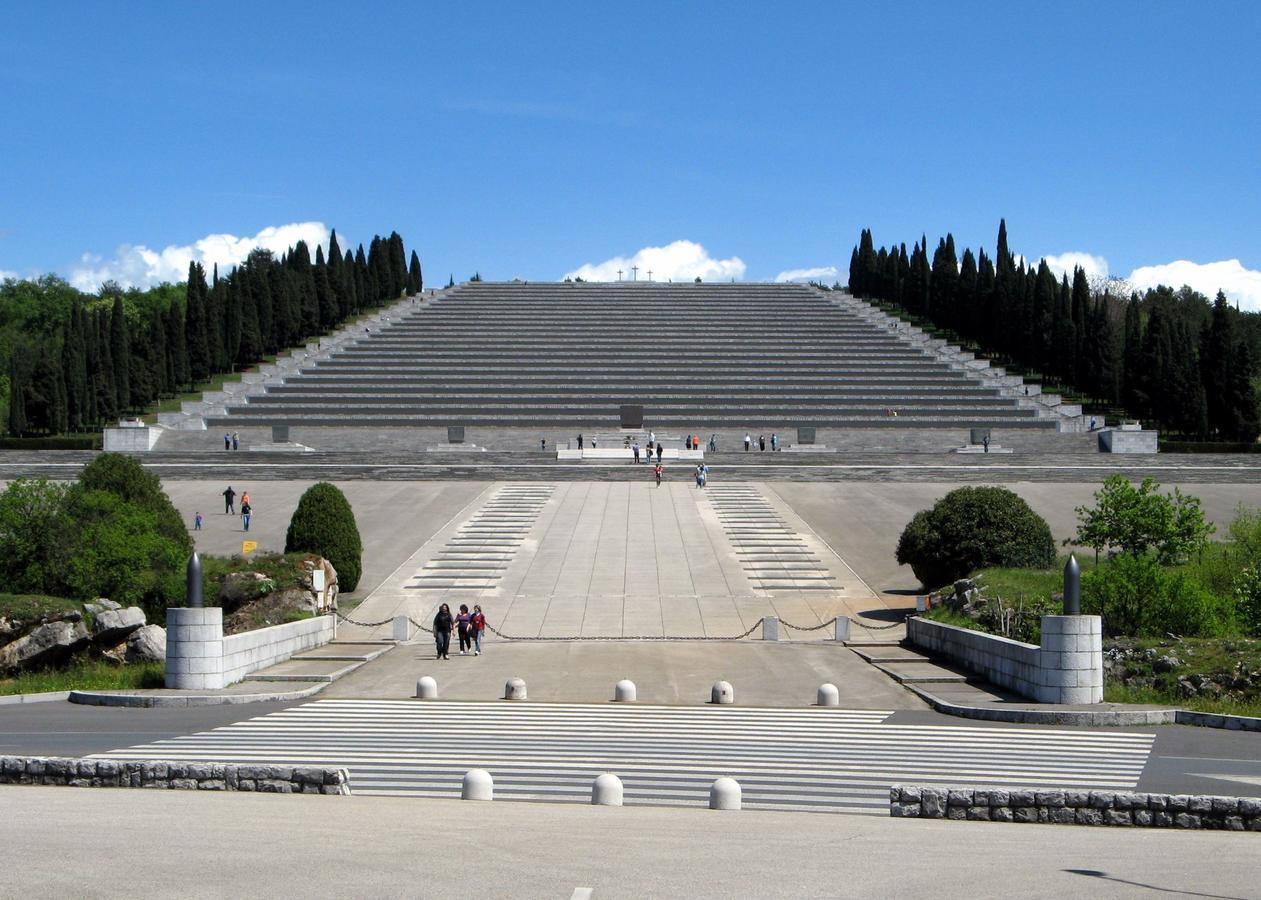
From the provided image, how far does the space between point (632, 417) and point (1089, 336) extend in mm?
27473

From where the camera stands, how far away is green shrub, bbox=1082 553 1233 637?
18594mm

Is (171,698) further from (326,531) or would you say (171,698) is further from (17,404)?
(17,404)

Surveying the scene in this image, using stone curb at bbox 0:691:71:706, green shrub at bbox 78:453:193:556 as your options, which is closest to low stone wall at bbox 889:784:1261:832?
stone curb at bbox 0:691:71:706

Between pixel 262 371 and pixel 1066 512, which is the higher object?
pixel 262 371

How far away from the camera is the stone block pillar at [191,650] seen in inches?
689

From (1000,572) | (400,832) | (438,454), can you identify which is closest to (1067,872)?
(400,832)

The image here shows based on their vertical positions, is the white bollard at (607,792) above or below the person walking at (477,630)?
above

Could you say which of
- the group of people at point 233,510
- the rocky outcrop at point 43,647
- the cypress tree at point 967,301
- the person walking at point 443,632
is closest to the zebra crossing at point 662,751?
the person walking at point 443,632

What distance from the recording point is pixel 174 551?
988 inches

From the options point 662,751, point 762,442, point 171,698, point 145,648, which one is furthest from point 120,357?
point 662,751

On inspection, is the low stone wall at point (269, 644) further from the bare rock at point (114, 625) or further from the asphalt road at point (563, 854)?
the asphalt road at point (563, 854)

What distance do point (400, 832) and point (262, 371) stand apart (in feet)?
226

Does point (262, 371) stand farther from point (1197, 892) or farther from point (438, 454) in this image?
point (1197, 892)

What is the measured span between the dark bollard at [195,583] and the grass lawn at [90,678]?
1.36m
